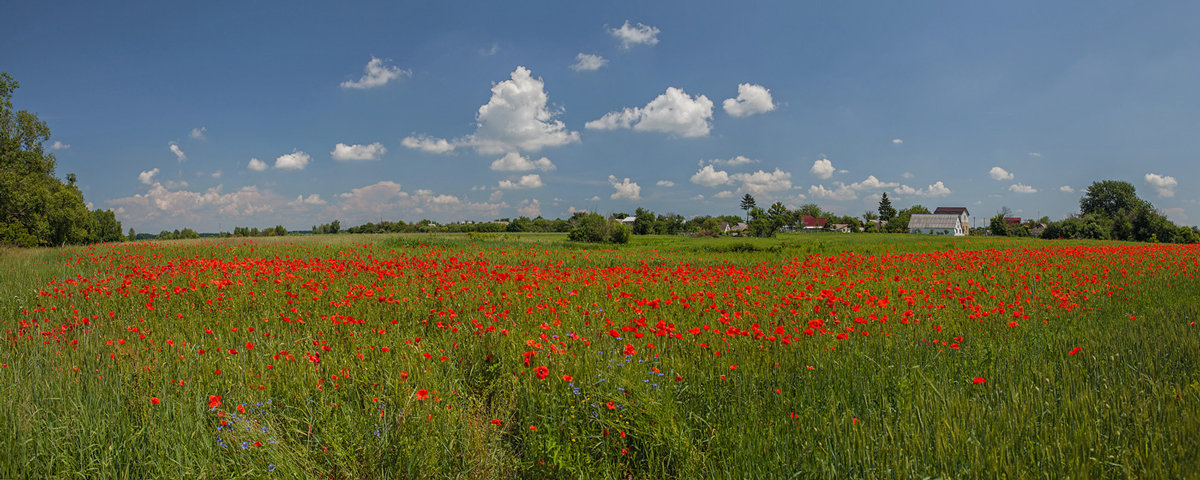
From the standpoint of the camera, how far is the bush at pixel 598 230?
4134cm

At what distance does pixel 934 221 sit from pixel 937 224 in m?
1.02

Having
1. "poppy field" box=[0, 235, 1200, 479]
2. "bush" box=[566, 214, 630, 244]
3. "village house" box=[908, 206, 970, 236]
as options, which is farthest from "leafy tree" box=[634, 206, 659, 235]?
"poppy field" box=[0, 235, 1200, 479]

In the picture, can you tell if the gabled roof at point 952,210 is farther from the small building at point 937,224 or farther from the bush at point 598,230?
the bush at point 598,230

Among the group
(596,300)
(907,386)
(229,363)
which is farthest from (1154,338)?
(229,363)

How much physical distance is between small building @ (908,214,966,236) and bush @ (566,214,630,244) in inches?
3516

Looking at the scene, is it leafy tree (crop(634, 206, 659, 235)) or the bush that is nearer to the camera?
the bush

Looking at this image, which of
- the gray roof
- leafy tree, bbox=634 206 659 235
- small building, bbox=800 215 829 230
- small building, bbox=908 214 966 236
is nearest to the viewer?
leafy tree, bbox=634 206 659 235

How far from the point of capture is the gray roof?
101 meters

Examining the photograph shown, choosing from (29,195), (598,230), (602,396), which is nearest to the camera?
(602,396)

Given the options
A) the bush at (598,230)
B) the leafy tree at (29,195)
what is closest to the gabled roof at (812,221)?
the bush at (598,230)

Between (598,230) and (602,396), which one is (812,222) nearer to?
(598,230)

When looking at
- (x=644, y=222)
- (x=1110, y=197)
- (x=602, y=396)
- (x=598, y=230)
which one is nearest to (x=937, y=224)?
(x=1110, y=197)

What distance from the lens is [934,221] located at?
4048 inches

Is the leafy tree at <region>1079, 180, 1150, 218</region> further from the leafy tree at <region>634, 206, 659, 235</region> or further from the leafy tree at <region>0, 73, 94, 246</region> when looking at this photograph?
the leafy tree at <region>0, 73, 94, 246</region>
